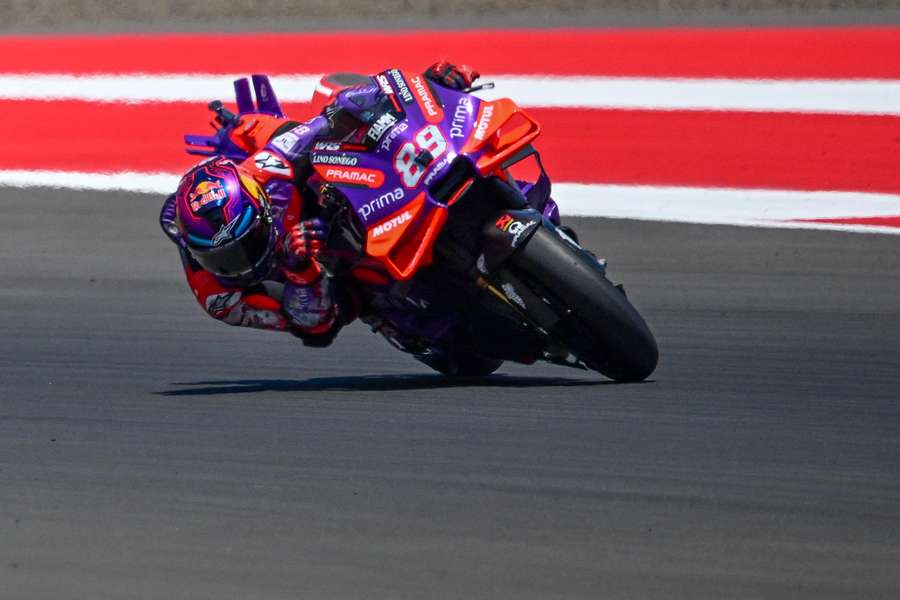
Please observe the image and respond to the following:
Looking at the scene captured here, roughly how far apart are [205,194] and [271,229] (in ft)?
0.85

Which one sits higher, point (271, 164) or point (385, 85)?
point (385, 85)

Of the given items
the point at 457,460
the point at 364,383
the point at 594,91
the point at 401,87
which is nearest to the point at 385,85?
the point at 401,87

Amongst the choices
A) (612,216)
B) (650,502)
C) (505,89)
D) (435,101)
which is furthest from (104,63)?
(650,502)

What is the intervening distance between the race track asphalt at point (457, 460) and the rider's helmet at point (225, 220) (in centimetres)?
51

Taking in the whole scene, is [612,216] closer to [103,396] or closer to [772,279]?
[772,279]

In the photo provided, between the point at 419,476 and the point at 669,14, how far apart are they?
5.67 m

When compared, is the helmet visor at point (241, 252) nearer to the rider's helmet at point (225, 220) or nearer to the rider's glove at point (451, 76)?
the rider's helmet at point (225, 220)

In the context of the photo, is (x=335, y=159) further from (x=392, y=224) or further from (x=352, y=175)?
(x=392, y=224)

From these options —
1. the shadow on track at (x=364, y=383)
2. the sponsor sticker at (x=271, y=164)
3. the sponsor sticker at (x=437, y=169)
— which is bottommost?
the shadow on track at (x=364, y=383)

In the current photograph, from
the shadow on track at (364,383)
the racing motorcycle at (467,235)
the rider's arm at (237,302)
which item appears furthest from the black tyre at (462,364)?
the rider's arm at (237,302)

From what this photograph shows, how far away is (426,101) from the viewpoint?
547 centimetres

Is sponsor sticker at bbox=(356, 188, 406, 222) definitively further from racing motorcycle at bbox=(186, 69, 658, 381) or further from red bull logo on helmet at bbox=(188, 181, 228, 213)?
red bull logo on helmet at bbox=(188, 181, 228, 213)

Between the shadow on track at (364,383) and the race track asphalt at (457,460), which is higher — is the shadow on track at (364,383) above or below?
below

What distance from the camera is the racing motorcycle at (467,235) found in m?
5.24
